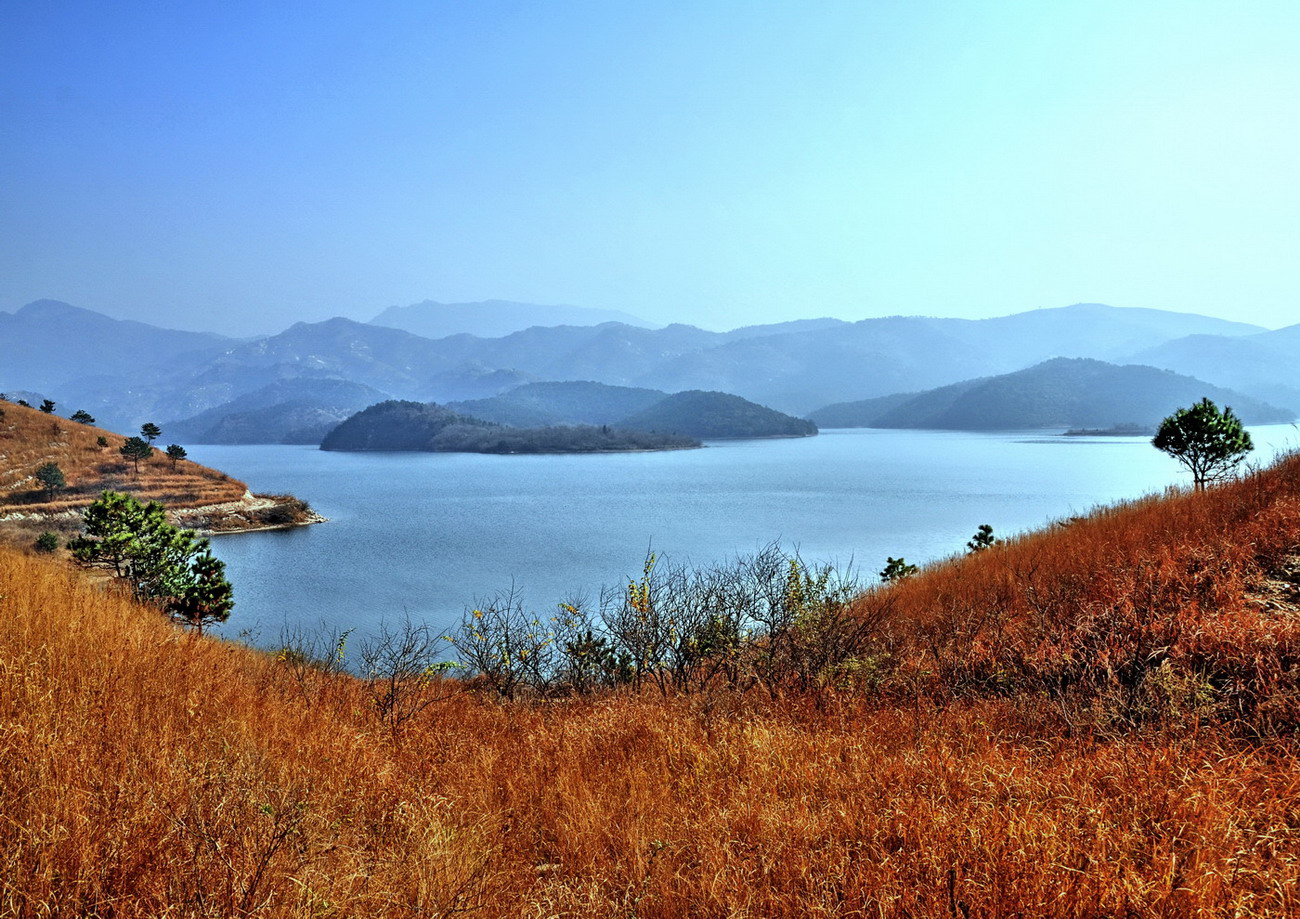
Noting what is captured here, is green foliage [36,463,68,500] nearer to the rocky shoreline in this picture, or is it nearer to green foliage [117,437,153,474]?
the rocky shoreline

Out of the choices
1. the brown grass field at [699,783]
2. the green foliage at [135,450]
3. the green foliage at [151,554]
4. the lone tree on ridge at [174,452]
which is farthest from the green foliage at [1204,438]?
the green foliage at [135,450]

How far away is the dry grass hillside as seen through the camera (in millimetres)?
47844

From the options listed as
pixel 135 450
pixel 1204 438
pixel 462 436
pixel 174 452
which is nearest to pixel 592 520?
pixel 1204 438

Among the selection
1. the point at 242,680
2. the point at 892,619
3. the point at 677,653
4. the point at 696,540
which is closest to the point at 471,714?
the point at 242,680

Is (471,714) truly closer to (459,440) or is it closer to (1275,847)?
(1275,847)

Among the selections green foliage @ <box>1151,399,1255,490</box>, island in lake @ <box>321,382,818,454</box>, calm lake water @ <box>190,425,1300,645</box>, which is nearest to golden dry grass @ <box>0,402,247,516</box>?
calm lake water @ <box>190,425,1300,645</box>

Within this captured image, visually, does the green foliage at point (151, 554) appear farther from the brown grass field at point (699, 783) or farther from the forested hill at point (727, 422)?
the forested hill at point (727, 422)

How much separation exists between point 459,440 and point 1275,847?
153 meters

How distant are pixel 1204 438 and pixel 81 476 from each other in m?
68.2

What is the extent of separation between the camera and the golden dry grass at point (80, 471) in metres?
49.2

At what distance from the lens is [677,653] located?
819 cm

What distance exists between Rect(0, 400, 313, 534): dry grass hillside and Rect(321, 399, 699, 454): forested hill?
78480 mm

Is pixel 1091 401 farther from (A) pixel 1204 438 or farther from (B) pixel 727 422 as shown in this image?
(A) pixel 1204 438

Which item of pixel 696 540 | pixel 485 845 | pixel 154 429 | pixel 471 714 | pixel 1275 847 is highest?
pixel 154 429
